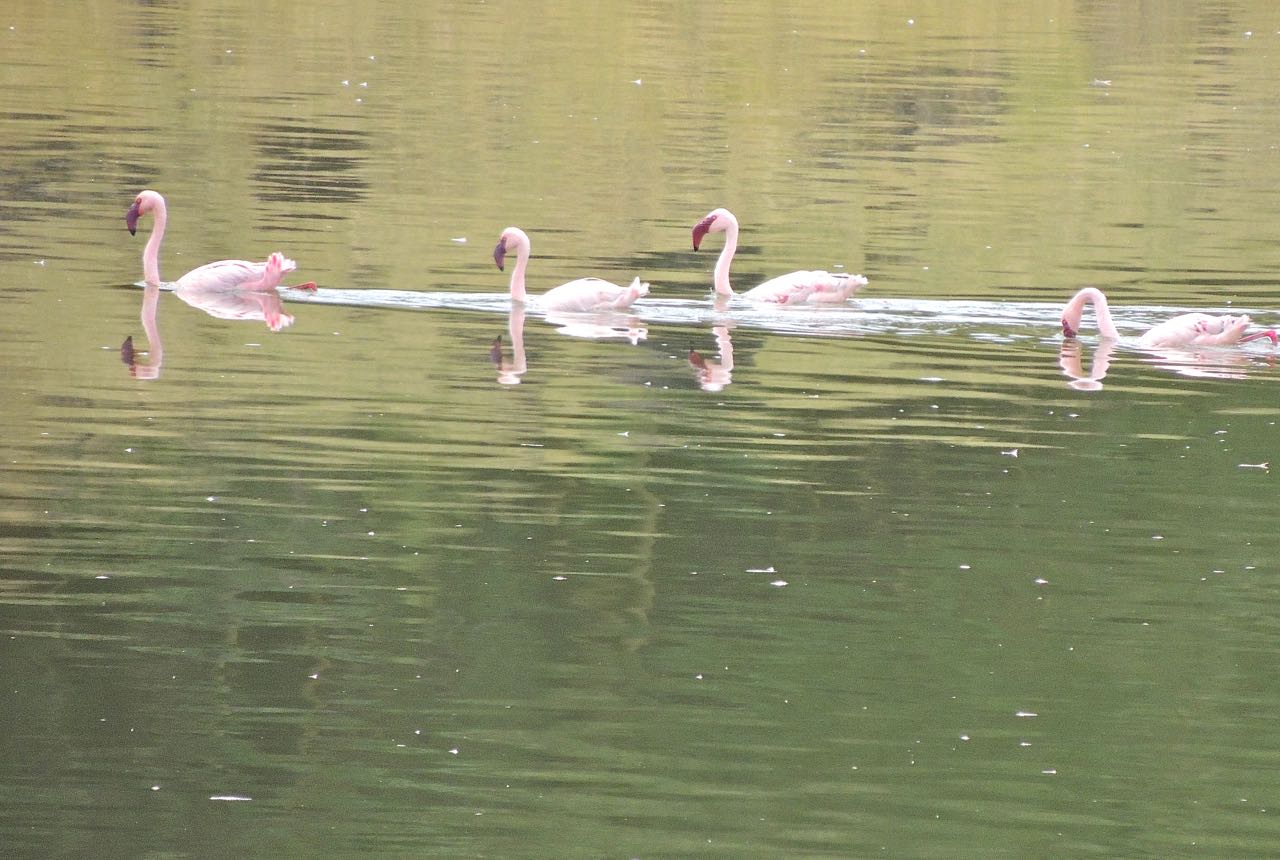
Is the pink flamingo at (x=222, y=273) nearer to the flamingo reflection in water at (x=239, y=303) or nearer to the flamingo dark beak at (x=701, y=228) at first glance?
the flamingo reflection in water at (x=239, y=303)

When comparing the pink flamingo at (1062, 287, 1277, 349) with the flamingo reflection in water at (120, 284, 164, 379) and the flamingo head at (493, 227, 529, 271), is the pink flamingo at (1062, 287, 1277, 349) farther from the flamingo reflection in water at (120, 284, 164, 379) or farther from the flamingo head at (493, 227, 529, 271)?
the flamingo reflection in water at (120, 284, 164, 379)


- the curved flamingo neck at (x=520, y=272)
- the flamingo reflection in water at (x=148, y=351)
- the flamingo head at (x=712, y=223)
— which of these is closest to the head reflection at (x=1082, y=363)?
the flamingo head at (x=712, y=223)

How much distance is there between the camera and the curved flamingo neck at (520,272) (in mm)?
19875

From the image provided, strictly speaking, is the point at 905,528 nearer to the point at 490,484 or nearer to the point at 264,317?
the point at 490,484

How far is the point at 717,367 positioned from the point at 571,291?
8.76 feet

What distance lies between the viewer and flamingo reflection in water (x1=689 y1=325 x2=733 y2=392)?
1670cm

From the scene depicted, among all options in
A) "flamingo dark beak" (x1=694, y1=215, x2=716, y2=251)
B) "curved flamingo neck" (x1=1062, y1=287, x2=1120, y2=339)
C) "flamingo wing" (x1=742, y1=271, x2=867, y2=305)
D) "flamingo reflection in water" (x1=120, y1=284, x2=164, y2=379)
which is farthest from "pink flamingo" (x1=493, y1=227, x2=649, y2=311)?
"curved flamingo neck" (x1=1062, y1=287, x2=1120, y2=339)

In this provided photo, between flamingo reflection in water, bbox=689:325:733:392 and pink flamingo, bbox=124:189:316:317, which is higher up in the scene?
pink flamingo, bbox=124:189:316:317

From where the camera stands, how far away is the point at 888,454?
14352 mm

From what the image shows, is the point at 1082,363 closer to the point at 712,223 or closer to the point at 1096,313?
Answer: the point at 1096,313

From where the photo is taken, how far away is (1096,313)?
18.9 meters

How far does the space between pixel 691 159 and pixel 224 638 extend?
22.6 metres

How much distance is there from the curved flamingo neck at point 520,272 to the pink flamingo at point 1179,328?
15.0 feet

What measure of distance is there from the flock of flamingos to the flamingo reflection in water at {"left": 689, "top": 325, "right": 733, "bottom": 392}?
103 cm
